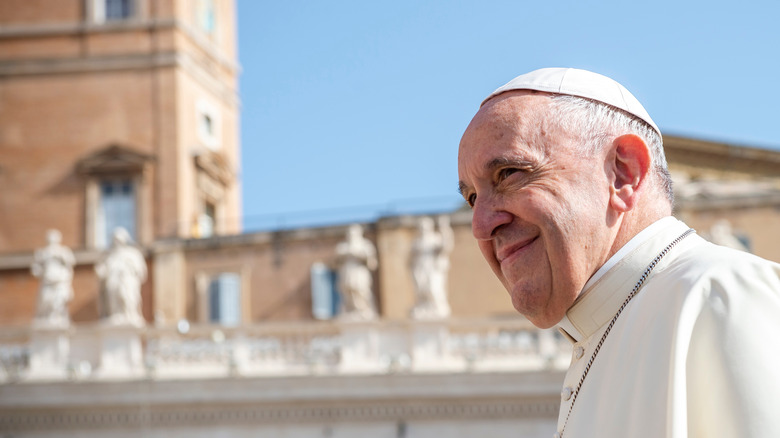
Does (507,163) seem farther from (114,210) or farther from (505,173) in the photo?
(114,210)

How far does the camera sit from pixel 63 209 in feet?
102

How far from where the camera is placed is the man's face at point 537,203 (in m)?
2.32

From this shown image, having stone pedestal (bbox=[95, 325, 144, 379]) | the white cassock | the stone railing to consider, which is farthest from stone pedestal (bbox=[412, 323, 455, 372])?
the white cassock

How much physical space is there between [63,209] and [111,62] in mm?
3474

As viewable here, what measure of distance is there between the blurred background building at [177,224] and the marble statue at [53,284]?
1.12 feet

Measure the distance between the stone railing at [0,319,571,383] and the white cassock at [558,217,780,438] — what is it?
60.6ft

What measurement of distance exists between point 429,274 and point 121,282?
4.69 meters

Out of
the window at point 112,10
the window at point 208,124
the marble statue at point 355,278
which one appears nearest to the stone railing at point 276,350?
the marble statue at point 355,278

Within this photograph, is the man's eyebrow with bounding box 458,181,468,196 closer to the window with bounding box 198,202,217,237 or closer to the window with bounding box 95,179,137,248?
the window with bounding box 95,179,137,248

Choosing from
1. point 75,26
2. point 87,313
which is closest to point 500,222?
point 87,313

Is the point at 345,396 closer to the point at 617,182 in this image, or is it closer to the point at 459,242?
the point at 459,242

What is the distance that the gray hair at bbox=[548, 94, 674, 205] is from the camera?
2.37 m

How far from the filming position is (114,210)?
31078 millimetres

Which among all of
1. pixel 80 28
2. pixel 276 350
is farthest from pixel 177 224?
pixel 276 350
